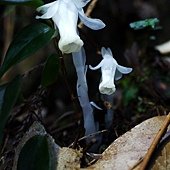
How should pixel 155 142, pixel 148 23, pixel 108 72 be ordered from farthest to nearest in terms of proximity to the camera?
pixel 148 23
pixel 108 72
pixel 155 142

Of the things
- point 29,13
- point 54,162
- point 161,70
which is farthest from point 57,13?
point 29,13

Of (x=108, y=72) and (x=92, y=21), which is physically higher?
(x=92, y=21)

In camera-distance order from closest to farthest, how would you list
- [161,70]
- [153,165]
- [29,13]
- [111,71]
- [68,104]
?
[153,165] < [111,71] < [161,70] < [68,104] < [29,13]

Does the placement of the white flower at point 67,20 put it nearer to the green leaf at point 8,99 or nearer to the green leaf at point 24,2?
the green leaf at point 24,2

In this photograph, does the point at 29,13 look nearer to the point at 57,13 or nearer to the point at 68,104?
the point at 68,104

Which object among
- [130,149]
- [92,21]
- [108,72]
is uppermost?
[92,21]

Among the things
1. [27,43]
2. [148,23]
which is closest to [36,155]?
[27,43]

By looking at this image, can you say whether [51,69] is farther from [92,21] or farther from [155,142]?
[155,142]

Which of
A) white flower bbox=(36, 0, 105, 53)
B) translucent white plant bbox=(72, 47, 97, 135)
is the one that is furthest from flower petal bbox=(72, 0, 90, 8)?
translucent white plant bbox=(72, 47, 97, 135)
